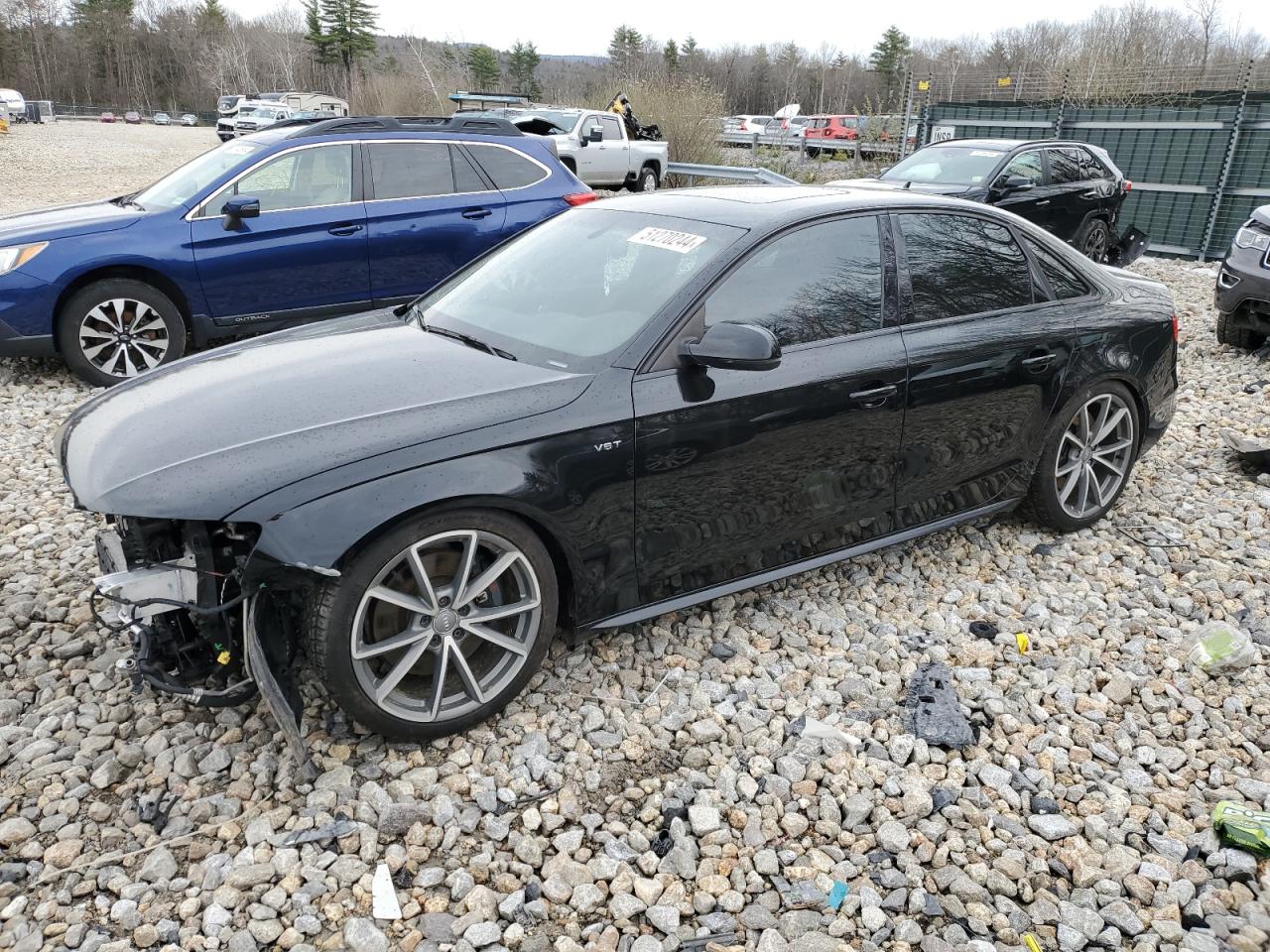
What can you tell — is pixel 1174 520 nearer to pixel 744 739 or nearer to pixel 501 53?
pixel 744 739

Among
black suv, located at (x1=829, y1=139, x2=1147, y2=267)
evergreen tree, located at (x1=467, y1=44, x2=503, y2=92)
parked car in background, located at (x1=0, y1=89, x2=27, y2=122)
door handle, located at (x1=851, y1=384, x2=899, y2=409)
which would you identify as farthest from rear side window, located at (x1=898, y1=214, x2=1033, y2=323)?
parked car in background, located at (x1=0, y1=89, x2=27, y2=122)

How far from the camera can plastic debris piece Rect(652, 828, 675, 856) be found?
2.69 m

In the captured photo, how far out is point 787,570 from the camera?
3654mm

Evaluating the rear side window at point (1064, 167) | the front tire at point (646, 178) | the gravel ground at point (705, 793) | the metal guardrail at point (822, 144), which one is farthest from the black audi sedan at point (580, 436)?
the metal guardrail at point (822, 144)

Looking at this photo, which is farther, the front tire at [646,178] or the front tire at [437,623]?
the front tire at [646,178]

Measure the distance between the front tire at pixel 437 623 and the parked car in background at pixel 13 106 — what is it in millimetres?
61685

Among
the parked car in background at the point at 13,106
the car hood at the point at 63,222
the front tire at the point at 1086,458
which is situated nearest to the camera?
the front tire at the point at 1086,458

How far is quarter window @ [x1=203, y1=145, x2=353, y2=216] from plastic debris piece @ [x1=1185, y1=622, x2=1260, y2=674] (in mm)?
6054

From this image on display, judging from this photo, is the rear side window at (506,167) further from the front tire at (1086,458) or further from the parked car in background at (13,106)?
the parked car in background at (13,106)

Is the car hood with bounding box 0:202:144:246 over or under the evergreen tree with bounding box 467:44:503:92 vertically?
under

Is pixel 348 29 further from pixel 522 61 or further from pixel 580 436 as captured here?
pixel 580 436

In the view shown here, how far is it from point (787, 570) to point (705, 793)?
1.06 meters

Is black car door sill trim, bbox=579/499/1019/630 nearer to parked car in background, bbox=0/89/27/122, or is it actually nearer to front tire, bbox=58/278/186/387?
front tire, bbox=58/278/186/387

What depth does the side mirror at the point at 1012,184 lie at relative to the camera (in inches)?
419
